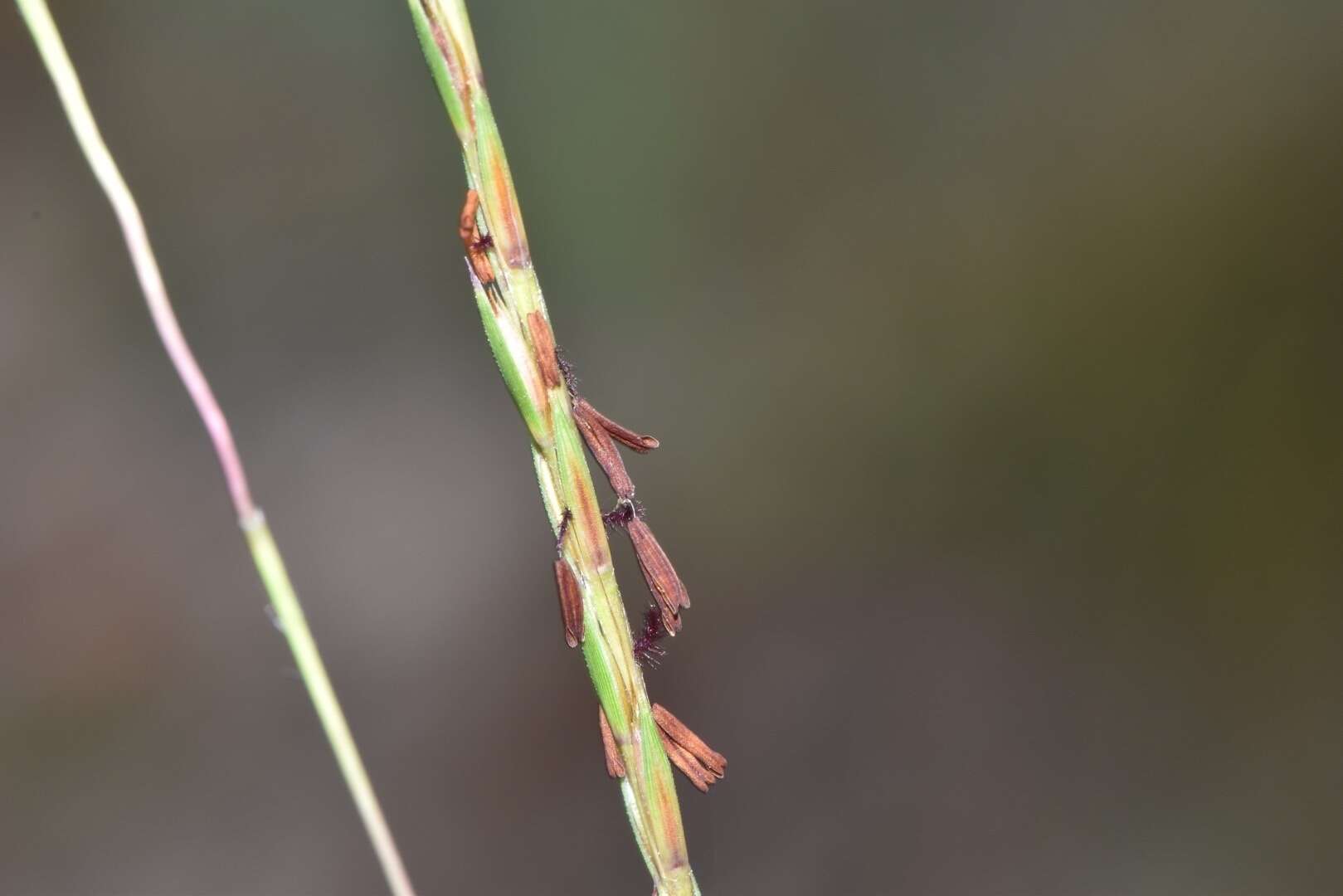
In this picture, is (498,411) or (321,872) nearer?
(321,872)

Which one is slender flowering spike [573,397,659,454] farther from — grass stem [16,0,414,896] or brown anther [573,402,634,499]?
grass stem [16,0,414,896]

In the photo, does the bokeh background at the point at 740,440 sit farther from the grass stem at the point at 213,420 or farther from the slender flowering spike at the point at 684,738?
the grass stem at the point at 213,420

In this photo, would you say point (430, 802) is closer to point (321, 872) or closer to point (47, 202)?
point (321, 872)

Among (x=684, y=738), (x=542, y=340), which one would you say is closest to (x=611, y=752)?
(x=684, y=738)

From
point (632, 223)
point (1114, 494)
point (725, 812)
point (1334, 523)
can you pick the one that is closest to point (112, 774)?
point (725, 812)

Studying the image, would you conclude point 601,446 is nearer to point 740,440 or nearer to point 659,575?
point 659,575
